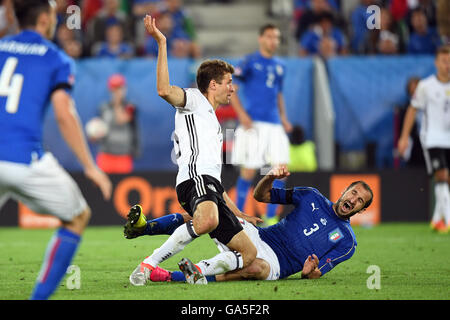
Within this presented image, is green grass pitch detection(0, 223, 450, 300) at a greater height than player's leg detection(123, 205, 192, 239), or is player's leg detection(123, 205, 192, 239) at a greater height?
player's leg detection(123, 205, 192, 239)

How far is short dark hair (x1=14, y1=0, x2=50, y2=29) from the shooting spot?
5.00 meters

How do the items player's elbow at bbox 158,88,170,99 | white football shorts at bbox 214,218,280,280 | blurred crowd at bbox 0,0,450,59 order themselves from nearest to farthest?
player's elbow at bbox 158,88,170,99
white football shorts at bbox 214,218,280,280
blurred crowd at bbox 0,0,450,59

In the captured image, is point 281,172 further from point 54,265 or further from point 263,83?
point 263,83

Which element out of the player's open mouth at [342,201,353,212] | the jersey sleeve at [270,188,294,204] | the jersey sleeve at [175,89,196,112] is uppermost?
the jersey sleeve at [175,89,196,112]

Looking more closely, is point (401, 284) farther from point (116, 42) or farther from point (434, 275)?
point (116, 42)

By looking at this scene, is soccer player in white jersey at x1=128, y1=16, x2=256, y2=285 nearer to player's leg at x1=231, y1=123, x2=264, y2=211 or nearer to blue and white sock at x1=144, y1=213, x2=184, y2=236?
blue and white sock at x1=144, y1=213, x2=184, y2=236

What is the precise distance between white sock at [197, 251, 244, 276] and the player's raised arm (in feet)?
3.98

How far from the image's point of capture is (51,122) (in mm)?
13719

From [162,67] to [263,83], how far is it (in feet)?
18.7

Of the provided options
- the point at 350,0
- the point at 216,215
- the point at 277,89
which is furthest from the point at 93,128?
the point at 216,215

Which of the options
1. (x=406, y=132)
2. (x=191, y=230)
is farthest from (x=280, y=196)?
(x=406, y=132)

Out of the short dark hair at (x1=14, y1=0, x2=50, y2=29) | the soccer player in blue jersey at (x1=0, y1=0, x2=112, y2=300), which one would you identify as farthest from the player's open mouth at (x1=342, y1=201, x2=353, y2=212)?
the short dark hair at (x1=14, y1=0, x2=50, y2=29)

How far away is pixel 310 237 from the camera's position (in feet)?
21.8

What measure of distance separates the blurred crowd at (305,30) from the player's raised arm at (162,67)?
28.7ft
